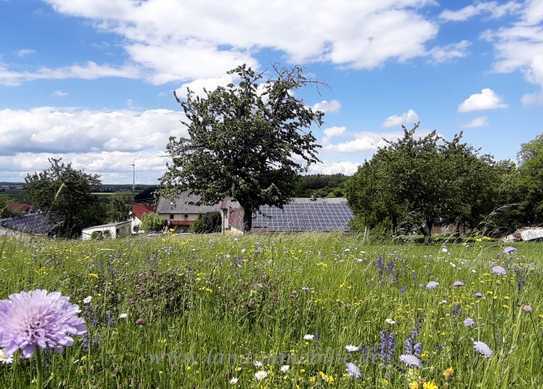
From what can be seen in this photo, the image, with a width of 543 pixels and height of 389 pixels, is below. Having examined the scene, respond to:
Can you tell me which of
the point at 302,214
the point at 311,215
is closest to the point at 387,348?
the point at 302,214

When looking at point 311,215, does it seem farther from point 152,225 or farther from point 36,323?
point 36,323

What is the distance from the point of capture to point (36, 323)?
123 centimetres

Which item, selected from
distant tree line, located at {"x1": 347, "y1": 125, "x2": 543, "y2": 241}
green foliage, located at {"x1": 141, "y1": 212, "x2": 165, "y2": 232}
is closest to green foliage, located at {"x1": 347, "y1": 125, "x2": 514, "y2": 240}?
distant tree line, located at {"x1": 347, "y1": 125, "x2": 543, "y2": 241}

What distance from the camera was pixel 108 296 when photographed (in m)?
3.95

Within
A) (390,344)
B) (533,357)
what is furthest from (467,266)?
(390,344)

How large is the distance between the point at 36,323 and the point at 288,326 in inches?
90.9

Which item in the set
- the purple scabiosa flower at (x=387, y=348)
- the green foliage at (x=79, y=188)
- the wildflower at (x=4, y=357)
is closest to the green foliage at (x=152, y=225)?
the purple scabiosa flower at (x=387, y=348)

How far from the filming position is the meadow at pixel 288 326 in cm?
246

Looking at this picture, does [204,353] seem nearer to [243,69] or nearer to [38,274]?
[38,274]

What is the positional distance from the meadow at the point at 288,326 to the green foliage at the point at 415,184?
2028 centimetres

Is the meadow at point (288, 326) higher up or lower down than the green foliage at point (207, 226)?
higher up

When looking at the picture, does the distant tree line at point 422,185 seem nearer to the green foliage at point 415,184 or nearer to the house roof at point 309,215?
the green foliage at point 415,184

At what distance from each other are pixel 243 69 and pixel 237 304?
2669cm

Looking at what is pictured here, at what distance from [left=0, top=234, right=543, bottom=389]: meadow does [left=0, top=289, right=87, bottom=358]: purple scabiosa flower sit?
0.08m
